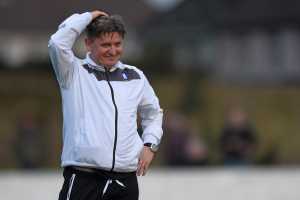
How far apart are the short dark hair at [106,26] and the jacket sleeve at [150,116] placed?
37cm

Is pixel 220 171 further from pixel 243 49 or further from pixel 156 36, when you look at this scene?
pixel 156 36

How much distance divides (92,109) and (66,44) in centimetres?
35

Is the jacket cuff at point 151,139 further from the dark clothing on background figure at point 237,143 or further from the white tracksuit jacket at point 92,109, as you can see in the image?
the dark clothing on background figure at point 237,143

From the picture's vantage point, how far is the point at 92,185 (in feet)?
17.5

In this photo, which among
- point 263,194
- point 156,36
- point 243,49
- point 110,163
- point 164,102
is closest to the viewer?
point 110,163

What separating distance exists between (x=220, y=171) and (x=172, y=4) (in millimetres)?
32691

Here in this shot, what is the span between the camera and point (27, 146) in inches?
547

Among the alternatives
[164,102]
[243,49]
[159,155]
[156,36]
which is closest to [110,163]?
[159,155]

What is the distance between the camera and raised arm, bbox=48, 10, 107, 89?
5.26 m

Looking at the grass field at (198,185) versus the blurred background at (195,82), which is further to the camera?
the blurred background at (195,82)

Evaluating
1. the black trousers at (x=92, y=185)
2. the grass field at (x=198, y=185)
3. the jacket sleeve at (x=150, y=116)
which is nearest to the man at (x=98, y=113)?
the black trousers at (x=92, y=185)

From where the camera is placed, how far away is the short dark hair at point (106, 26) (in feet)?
17.4

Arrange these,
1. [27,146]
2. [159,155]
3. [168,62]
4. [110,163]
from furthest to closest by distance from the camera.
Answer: [168,62]
[159,155]
[27,146]
[110,163]

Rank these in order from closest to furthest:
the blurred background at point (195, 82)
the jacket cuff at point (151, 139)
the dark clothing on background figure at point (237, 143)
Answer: the jacket cuff at point (151, 139) → the dark clothing on background figure at point (237, 143) → the blurred background at point (195, 82)
